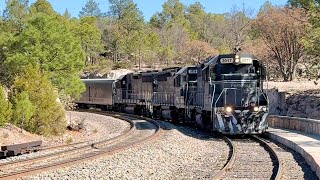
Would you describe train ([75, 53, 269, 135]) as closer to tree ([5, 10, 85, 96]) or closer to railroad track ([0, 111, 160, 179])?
railroad track ([0, 111, 160, 179])

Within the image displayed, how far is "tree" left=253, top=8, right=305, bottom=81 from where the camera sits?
46312mm

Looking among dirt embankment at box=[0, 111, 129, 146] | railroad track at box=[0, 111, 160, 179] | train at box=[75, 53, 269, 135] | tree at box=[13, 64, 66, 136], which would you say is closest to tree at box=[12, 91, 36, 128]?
dirt embankment at box=[0, 111, 129, 146]

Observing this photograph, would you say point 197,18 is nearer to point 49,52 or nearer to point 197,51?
point 197,51

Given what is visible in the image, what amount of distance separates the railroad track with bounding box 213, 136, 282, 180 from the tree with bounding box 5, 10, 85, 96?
16912 millimetres

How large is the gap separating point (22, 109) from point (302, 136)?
39.2 ft

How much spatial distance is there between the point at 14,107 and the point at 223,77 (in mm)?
9433

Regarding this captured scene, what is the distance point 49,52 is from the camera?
30719mm

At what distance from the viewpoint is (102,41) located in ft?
317

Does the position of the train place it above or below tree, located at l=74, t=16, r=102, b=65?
below


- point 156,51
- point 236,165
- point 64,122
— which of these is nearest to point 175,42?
point 156,51

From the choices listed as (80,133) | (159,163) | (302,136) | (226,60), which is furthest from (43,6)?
(159,163)

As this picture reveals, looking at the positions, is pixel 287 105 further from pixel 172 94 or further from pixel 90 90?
pixel 90 90

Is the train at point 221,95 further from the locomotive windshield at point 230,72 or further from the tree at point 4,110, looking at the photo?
the tree at point 4,110

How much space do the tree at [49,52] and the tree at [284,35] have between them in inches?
902
